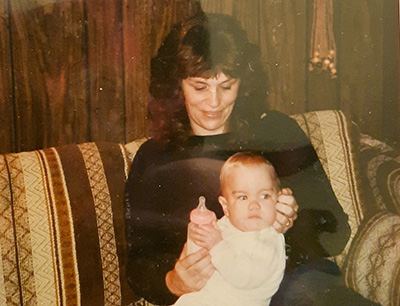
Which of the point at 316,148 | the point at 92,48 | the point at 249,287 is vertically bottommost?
the point at 249,287

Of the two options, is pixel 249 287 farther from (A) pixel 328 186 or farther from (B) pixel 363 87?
(B) pixel 363 87

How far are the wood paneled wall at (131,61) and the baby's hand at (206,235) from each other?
0.27 meters

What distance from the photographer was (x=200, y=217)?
1030mm

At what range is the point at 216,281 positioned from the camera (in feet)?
3.27

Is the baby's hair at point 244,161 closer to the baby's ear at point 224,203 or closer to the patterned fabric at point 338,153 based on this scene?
the baby's ear at point 224,203

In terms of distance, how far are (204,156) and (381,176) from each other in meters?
0.41

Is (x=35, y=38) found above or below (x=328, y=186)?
above

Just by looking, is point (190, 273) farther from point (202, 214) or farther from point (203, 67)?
point (203, 67)

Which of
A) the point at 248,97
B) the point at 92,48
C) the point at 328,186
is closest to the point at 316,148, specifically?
the point at 328,186

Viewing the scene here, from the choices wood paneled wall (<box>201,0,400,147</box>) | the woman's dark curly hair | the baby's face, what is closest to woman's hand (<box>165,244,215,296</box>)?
the baby's face

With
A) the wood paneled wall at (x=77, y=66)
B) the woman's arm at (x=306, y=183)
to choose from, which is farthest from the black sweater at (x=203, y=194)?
the wood paneled wall at (x=77, y=66)

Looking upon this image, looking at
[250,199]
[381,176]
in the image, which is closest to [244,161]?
[250,199]

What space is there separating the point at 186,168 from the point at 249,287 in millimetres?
288

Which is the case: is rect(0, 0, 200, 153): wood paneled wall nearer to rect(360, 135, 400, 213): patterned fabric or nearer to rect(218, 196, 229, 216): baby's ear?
rect(218, 196, 229, 216): baby's ear
